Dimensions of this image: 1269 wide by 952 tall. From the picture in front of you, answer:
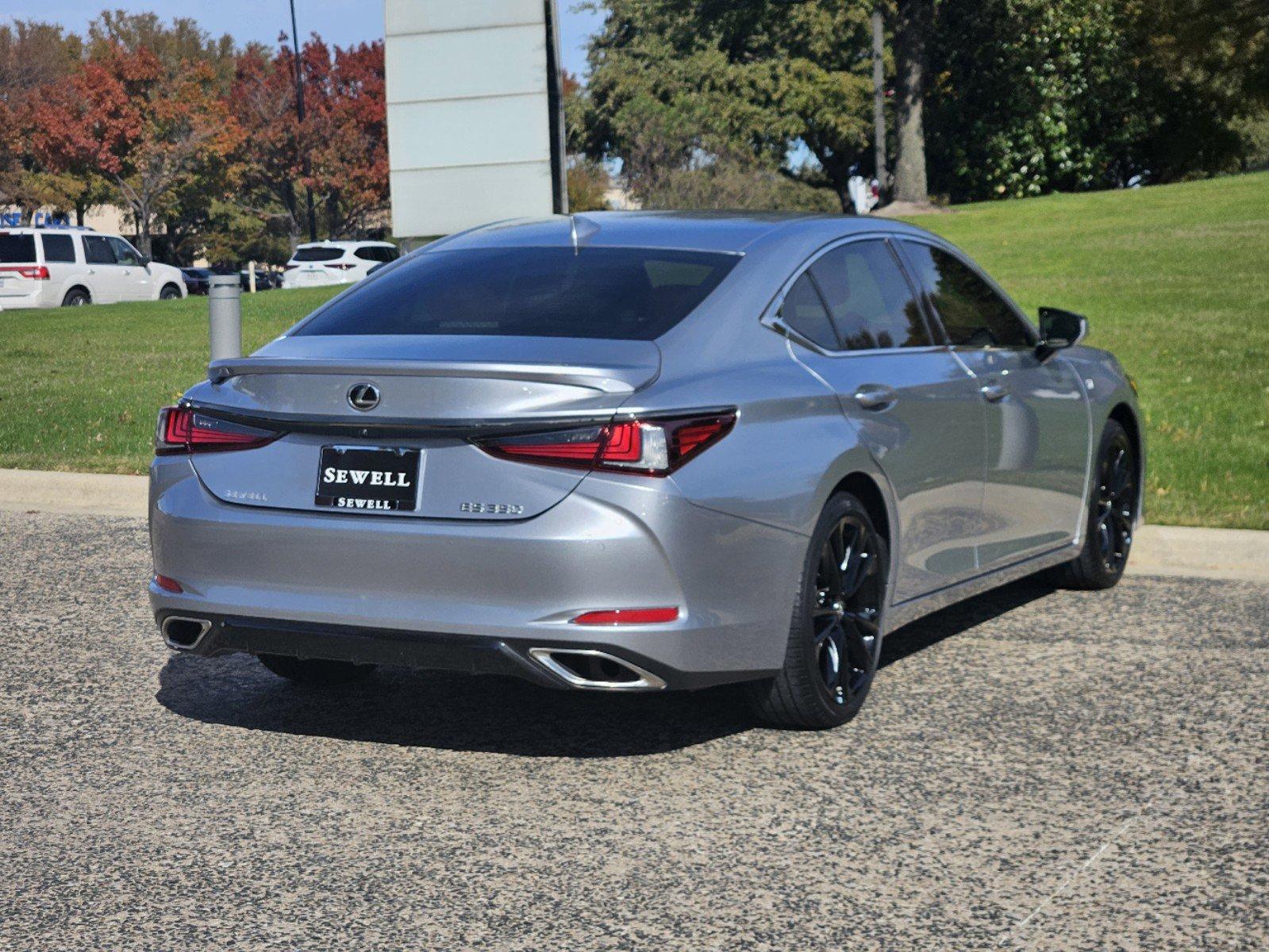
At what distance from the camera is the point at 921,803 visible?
4887 mm

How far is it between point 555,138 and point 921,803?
1303 centimetres

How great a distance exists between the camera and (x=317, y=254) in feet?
129

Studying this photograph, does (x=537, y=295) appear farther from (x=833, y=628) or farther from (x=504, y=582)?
(x=833, y=628)

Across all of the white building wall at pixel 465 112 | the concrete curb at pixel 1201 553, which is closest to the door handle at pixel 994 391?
the concrete curb at pixel 1201 553

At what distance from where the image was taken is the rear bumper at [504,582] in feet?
15.6

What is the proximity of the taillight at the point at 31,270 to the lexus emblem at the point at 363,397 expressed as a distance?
1136 inches

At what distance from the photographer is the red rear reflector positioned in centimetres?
480

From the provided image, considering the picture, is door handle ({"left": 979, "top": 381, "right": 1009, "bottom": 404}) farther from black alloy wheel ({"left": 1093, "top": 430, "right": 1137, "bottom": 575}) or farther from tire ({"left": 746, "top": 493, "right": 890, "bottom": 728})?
black alloy wheel ({"left": 1093, "top": 430, "right": 1137, "bottom": 575})

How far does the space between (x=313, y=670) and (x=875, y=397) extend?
84.8 inches

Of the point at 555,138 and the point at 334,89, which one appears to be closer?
the point at 555,138

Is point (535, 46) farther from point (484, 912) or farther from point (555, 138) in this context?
point (484, 912)

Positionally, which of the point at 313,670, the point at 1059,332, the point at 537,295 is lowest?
the point at 313,670

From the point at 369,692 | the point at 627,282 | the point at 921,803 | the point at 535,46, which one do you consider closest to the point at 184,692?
the point at 369,692

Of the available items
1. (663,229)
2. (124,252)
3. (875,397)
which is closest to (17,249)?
(124,252)
